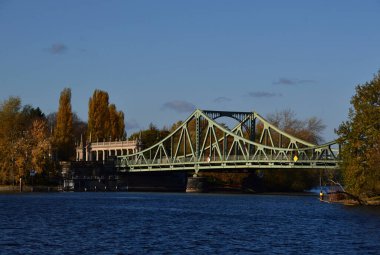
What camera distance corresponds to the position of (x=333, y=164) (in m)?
108

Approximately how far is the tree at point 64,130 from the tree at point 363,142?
300 feet

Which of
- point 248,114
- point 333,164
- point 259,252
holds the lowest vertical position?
point 259,252

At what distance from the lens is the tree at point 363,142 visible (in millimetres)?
77062

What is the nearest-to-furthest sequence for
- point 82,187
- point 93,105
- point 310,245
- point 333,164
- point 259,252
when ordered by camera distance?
point 259,252 → point 310,245 → point 333,164 → point 82,187 → point 93,105

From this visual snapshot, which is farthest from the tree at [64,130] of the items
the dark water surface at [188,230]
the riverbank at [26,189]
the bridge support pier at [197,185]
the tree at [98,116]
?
the dark water surface at [188,230]

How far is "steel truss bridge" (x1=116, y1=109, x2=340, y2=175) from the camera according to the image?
112188mm

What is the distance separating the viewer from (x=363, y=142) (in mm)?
78125

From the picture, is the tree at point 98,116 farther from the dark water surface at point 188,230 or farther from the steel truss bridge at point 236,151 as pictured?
the dark water surface at point 188,230

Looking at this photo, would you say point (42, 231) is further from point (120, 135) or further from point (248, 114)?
point (120, 135)

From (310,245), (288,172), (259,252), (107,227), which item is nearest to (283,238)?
(310,245)

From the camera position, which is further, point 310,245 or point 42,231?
point 42,231

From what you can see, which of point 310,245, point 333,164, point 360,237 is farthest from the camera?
point 333,164

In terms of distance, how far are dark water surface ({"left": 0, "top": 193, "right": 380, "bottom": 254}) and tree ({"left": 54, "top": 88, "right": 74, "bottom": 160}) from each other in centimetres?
8631

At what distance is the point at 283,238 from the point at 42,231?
15.0 m
